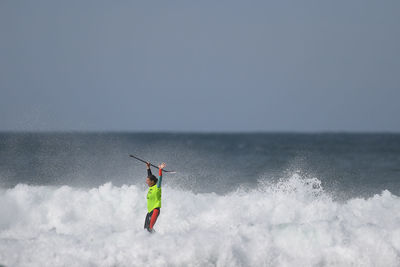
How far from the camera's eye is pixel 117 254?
1034cm

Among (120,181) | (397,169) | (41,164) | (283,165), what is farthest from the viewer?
(283,165)

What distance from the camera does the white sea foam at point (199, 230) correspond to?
1036 cm

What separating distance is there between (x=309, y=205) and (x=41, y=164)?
13495 millimetres

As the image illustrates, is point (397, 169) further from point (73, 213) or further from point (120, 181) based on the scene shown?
point (73, 213)

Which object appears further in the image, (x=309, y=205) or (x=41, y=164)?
(x=41, y=164)

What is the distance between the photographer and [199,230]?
37.0 ft

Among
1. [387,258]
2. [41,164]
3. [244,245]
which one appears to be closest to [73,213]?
[244,245]

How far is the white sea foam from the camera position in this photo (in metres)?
10.4

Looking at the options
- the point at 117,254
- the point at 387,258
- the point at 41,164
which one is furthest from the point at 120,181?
the point at 387,258

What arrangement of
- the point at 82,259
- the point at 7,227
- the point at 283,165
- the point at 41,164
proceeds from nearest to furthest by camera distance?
the point at 82,259
the point at 7,227
the point at 41,164
the point at 283,165

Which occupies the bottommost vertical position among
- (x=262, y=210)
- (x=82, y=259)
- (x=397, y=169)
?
(x=82, y=259)

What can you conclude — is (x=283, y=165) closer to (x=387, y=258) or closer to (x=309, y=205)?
(x=309, y=205)

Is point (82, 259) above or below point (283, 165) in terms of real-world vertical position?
below

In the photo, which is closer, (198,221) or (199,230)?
(199,230)
